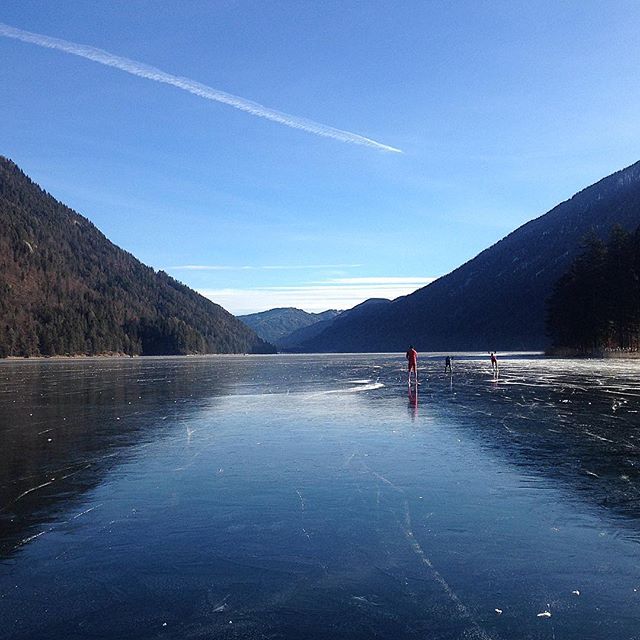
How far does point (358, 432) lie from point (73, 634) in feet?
37.5

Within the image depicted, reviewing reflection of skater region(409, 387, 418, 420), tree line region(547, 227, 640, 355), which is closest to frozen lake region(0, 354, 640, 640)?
reflection of skater region(409, 387, 418, 420)

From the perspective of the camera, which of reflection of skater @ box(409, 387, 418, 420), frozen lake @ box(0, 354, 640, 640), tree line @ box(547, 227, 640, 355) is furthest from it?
tree line @ box(547, 227, 640, 355)

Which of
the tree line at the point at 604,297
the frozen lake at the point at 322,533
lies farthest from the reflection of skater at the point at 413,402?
the tree line at the point at 604,297

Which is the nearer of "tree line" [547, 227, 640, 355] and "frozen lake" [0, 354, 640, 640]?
"frozen lake" [0, 354, 640, 640]

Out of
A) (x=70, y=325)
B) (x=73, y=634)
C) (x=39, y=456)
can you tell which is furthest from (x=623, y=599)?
(x=70, y=325)

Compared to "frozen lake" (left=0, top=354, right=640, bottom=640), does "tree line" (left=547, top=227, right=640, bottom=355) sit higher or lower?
higher

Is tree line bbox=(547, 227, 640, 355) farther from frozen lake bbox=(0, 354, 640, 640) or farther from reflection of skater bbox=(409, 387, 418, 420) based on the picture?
frozen lake bbox=(0, 354, 640, 640)

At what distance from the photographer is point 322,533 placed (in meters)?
7.50

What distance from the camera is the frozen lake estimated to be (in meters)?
5.25

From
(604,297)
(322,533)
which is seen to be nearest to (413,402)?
(322,533)

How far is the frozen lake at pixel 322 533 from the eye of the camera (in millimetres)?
5254

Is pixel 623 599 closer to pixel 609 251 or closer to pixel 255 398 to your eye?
pixel 255 398

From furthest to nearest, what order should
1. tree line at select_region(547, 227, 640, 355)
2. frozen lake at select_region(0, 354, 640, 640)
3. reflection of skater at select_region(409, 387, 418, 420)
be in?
tree line at select_region(547, 227, 640, 355) < reflection of skater at select_region(409, 387, 418, 420) < frozen lake at select_region(0, 354, 640, 640)

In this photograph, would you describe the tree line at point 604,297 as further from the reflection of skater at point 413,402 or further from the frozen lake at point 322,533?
the frozen lake at point 322,533
